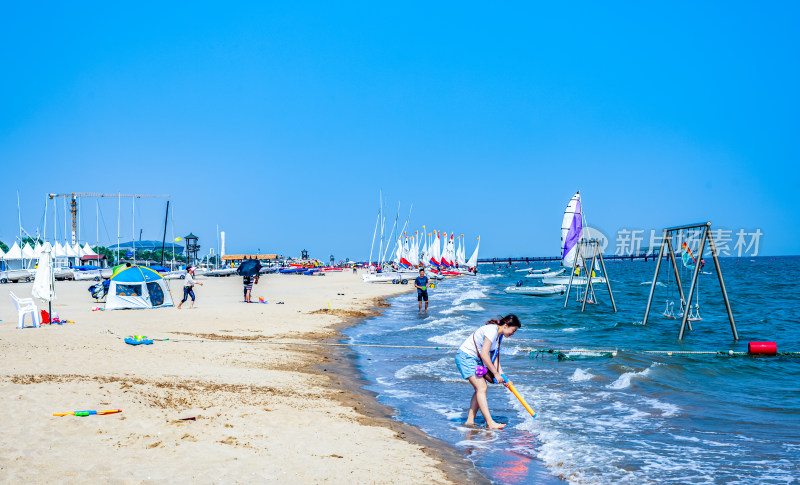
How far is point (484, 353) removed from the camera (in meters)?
7.60

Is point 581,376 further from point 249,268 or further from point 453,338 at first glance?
point 249,268

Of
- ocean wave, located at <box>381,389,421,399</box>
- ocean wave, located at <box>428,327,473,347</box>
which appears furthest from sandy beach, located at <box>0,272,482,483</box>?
ocean wave, located at <box>428,327,473,347</box>

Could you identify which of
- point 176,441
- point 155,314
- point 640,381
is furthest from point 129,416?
point 155,314

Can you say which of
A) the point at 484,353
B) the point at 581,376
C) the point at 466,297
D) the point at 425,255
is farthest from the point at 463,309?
the point at 425,255

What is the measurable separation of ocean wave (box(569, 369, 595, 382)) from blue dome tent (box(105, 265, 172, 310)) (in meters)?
15.8

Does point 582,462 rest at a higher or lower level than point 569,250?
lower

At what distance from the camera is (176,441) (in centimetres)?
620

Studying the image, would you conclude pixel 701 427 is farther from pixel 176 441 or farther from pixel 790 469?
pixel 176 441

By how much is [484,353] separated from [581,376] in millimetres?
5402

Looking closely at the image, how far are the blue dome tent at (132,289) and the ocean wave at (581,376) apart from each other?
1579 centimetres

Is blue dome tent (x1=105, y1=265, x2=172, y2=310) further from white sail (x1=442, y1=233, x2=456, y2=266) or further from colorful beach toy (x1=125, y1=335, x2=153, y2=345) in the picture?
white sail (x1=442, y1=233, x2=456, y2=266)

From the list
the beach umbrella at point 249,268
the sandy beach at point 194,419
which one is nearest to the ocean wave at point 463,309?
the beach umbrella at point 249,268

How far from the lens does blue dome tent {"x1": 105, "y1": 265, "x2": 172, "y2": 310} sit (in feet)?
69.6

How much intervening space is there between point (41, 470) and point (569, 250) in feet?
124
